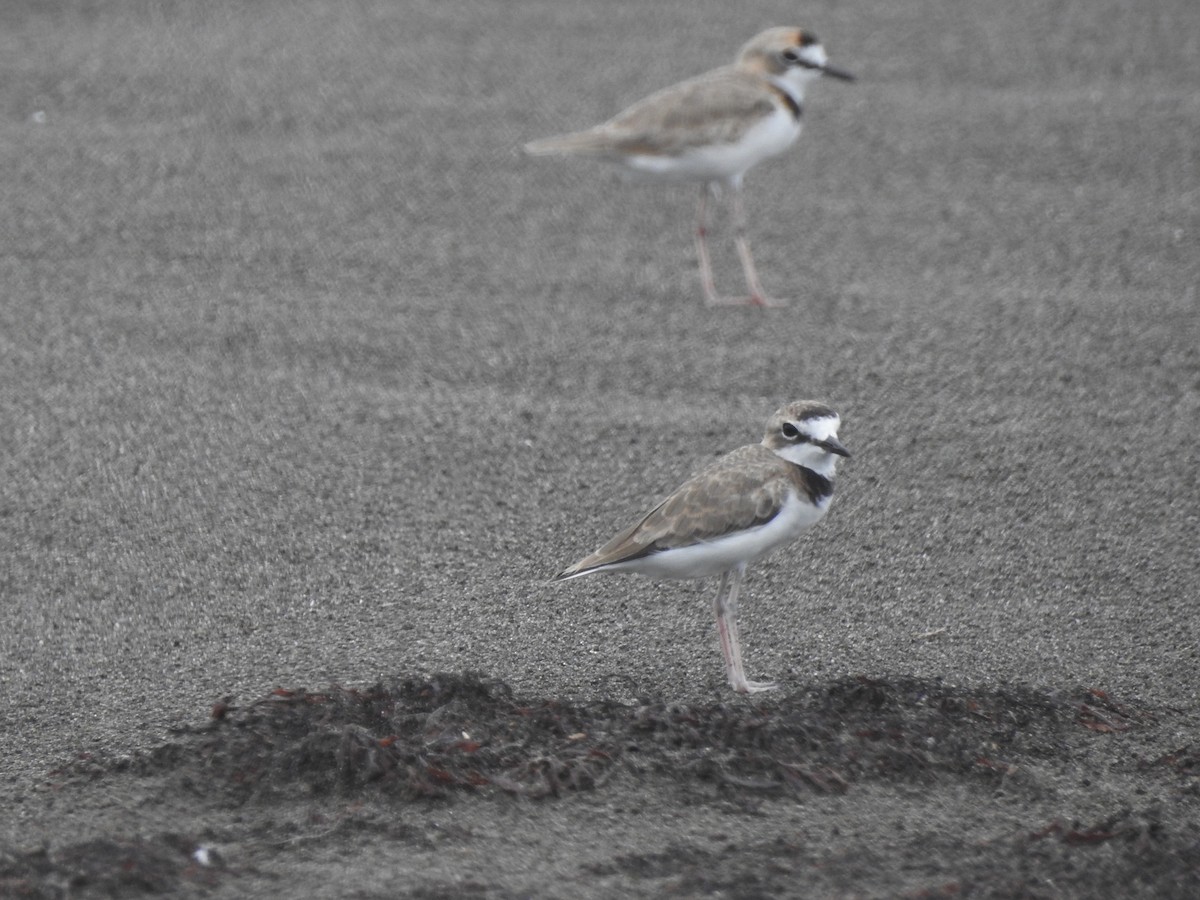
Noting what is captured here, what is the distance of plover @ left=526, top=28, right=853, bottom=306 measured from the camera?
7824 mm

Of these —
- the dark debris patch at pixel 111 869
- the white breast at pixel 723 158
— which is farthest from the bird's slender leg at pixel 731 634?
the white breast at pixel 723 158

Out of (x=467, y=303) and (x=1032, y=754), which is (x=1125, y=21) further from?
(x=1032, y=754)

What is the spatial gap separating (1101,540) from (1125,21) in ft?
20.2

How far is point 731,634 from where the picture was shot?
4727 millimetres

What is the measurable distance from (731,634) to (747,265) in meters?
3.37

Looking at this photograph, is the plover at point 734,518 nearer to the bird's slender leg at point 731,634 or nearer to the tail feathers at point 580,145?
the bird's slender leg at point 731,634

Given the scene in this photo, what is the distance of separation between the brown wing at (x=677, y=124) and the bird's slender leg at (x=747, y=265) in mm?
344

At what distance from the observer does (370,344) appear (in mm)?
7004

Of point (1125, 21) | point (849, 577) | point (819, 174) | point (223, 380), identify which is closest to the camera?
point (849, 577)

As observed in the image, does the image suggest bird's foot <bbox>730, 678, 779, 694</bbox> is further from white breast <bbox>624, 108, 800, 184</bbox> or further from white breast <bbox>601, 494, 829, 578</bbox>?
white breast <bbox>624, 108, 800, 184</bbox>

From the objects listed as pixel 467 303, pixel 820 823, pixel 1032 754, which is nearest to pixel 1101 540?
pixel 1032 754

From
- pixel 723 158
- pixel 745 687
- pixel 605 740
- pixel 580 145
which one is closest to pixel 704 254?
pixel 723 158

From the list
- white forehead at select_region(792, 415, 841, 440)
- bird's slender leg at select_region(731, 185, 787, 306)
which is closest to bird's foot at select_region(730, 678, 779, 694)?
white forehead at select_region(792, 415, 841, 440)

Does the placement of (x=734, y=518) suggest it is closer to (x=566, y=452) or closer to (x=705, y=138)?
(x=566, y=452)
